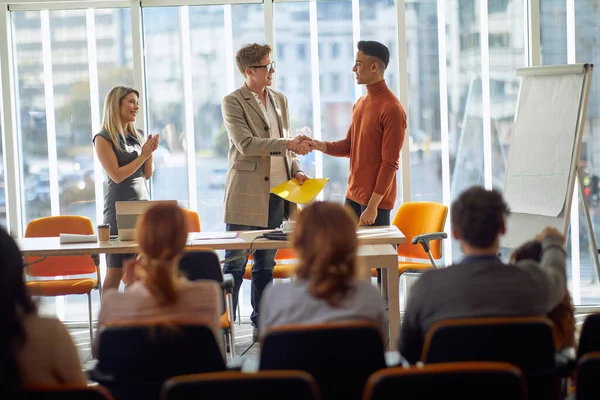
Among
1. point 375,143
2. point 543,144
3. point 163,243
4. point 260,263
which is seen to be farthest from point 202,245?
point 543,144

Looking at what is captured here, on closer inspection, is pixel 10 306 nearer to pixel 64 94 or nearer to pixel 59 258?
pixel 59 258

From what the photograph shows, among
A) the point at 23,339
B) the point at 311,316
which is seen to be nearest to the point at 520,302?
the point at 311,316

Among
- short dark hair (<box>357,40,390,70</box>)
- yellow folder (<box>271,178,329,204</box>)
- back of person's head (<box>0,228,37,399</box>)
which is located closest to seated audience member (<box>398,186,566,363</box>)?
back of person's head (<box>0,228,37,399</box>)

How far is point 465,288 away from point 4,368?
50.8 inches

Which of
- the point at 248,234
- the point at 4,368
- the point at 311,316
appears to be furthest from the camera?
the point at 248,234

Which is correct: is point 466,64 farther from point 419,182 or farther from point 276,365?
point 276,365

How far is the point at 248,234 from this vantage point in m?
4.39

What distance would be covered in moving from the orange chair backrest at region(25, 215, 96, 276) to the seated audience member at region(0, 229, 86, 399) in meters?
3.26

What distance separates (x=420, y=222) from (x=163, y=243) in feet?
9.91

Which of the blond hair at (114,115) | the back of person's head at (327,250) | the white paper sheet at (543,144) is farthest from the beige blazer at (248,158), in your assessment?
the back of person's head at (327,250)

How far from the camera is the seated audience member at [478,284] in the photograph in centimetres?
222

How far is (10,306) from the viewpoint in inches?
74.6

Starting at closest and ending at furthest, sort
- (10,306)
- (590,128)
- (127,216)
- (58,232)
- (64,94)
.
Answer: (10,306)
(127,216)
(58,232)
(590,128)
(64,94)

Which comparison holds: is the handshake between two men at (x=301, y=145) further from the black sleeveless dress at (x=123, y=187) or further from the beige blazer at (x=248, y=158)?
the black sleeveless dress at (x=123, y=187)
